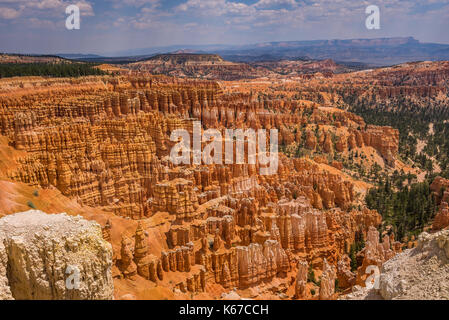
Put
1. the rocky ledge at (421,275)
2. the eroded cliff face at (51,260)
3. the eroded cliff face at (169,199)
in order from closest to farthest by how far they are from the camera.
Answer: the rocky ledge at (421,275), the eroded cliff face at (51,260), the eroded cliff face at (169,199)

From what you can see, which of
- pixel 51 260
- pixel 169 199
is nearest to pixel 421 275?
pixel 51 260

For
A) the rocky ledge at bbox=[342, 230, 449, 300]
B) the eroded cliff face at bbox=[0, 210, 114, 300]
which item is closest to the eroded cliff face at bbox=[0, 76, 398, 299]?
the eroded cliff face at bbox=[0, 210, 114, 300]

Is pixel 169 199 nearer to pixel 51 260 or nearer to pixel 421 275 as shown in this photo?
pixel 51 260

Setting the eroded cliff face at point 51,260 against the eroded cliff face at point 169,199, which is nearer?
the eroded cliff face at point 51,260

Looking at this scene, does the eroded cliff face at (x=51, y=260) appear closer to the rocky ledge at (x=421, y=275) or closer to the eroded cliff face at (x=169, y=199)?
the eroded cliff face at (x=169, y=199)

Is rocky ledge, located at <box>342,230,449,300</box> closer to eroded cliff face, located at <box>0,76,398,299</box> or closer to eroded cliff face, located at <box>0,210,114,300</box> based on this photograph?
eroded cliff face, located at <box>0,76,398,299</box>

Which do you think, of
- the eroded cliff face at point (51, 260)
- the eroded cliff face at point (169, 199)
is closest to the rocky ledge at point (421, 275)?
the eroded cliff face at point (169, 199)

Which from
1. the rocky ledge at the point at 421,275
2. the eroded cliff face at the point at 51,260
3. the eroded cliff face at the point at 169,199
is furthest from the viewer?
the eroded cliff face at the point at 169,199
